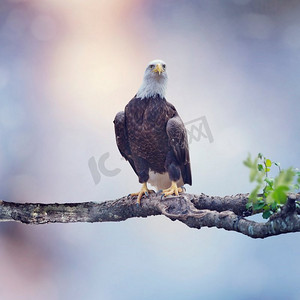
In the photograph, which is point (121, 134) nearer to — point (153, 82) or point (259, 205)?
point (153, 82)

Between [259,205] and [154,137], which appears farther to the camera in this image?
[154,137]

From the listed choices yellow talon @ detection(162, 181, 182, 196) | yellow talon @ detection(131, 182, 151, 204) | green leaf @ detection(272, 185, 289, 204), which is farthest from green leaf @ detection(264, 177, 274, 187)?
yellow talon @ detection(131, 182, 151, 204)

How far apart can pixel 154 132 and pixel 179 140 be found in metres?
0.18

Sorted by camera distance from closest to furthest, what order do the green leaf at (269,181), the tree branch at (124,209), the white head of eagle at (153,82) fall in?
the green leaf at (269,181), the tree branch at (124,209), the white head of eagle at (153,82)

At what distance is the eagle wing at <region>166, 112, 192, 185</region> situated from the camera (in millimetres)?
3119

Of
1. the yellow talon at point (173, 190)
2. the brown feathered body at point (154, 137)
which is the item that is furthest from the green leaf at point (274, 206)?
the brown feathered body at point (154, 137)

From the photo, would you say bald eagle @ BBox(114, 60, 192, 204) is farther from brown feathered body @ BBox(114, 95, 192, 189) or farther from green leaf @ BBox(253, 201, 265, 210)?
green leaf @ BBox(253, 201, 265, 210)

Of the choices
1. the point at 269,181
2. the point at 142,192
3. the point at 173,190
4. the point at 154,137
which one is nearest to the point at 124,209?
the point at 142,192

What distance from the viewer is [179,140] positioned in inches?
123

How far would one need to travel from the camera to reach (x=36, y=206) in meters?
3.12

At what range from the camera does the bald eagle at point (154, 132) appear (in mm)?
3156

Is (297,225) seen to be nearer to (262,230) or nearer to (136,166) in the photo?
(262,230)

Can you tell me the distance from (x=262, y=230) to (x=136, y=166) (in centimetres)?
138

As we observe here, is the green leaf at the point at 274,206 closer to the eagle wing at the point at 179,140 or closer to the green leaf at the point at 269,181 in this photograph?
the green leaf at the point at 269,181
